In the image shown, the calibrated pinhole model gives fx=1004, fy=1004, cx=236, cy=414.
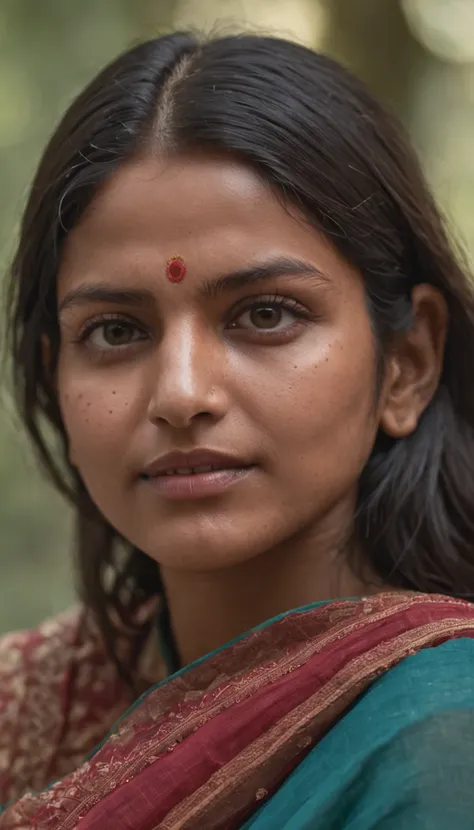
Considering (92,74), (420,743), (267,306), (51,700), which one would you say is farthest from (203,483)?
(92,74)

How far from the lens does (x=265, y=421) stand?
123 cm

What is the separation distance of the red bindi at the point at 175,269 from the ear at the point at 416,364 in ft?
1.16

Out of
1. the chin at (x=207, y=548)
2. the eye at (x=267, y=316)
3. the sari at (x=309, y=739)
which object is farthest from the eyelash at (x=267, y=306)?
the sari at (x=309, y=739)

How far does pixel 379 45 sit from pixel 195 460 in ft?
9.87

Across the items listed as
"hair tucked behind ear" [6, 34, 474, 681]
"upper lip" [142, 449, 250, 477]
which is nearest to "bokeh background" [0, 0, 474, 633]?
"hair tucked behind ear" [6, 34, 474, 681]

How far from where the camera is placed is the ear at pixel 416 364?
4.75ft

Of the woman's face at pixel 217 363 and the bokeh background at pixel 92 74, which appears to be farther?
the bokeh background at pixel 92 74

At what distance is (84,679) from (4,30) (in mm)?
2132

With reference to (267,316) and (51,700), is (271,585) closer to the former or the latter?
(267,316)

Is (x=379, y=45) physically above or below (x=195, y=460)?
above

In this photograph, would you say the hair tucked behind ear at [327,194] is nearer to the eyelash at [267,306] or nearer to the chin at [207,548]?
the eyelash at [267,306]

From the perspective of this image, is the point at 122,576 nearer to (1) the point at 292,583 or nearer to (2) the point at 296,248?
(1) the point at 292,583

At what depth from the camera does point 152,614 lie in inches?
72.7

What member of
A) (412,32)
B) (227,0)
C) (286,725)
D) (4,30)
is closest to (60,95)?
(4,30)
